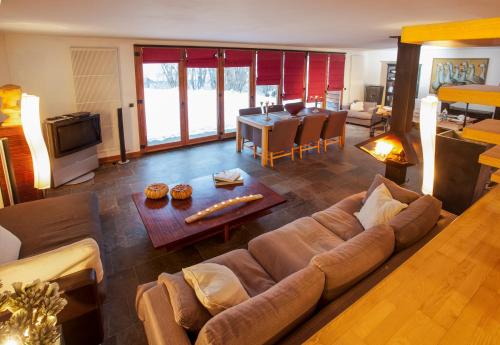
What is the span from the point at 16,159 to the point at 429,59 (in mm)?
10457

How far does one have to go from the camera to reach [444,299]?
1.32 meters

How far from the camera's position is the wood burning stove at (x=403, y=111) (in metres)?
3.46

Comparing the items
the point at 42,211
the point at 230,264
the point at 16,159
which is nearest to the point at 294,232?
the point at 230,264

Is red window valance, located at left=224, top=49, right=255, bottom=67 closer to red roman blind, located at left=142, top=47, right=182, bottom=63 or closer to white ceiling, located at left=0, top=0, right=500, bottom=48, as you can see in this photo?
red roman blind, located at left=142, top=47, right=182, bottom=63

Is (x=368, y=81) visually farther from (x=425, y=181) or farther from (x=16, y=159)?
(x=16, y=159)

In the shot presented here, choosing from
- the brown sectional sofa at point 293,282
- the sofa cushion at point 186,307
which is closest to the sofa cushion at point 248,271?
the brown sectional sofa at point 293,282

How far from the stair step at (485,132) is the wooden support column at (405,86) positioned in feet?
8.78

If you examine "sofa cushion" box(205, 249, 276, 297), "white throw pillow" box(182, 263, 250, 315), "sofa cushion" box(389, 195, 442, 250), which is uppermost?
"sofa cushion" box(389, 195, 442, 250)

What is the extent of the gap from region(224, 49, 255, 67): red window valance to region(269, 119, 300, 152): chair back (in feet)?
Answer: 8.01

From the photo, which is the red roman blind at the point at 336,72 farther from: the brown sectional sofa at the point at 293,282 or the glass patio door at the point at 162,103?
the brown sectional sofa at the point at 293,282

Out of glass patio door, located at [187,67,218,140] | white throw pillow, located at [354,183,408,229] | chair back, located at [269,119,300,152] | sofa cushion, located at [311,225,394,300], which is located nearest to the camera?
sofa cushion, located at [311,225,394,300]

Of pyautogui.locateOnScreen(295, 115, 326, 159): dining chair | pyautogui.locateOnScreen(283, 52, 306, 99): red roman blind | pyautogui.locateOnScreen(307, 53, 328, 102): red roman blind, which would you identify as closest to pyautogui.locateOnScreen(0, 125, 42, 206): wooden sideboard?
pyautogui.locateOnScreen(295, 115, 326, 159): dining chair

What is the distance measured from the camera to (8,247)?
2402 millimetres

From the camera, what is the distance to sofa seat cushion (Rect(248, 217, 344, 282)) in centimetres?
238
